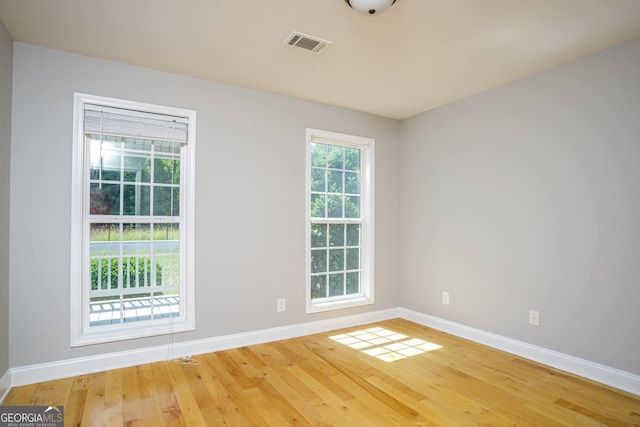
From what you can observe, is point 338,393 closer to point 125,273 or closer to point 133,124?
point 125,273

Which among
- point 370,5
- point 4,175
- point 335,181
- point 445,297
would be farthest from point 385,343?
point 4,175

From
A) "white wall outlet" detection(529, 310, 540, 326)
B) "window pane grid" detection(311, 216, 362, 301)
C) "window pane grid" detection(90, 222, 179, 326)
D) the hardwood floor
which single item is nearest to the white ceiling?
"window pane grid" detection(90, 222, 179, 326)

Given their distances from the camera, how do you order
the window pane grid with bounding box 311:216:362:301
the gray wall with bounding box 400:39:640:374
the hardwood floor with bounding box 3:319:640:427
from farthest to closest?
1. the window pane grid with bounding box 311:216:362:301
2. the gray wall with bounding box 400:39:640:374
3. the hardwood floor with bounding box 3:319:640:427

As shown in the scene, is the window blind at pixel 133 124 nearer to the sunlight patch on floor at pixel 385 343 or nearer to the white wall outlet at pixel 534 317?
the sunlight patch on floor at pixel 385 343

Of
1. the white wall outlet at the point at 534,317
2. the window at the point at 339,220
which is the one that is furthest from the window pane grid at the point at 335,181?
the white wall outlet at the point at 534,317

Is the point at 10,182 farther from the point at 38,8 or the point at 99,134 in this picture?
the point at 38,8

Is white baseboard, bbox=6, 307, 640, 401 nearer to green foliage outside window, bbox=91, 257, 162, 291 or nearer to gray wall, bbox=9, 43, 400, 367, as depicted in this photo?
gray wall, bbox=9, 43, 400, 367

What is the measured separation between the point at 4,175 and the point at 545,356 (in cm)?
448

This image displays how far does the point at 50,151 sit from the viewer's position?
8.82 ft

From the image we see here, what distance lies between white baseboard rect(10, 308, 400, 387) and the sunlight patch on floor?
9.6 inches

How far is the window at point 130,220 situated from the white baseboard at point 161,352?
6.0 inches

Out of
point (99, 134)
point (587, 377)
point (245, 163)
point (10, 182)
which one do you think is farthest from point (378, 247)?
point (10, 182)

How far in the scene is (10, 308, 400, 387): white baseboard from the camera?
8.57 ft

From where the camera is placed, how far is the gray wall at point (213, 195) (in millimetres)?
2623
